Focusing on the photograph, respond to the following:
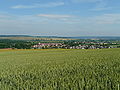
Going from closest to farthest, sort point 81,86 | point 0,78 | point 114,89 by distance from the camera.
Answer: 1. point 114,89
2. point 81,86
3. point 0,78

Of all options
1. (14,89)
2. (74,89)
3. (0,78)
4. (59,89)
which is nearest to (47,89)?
(59,89)

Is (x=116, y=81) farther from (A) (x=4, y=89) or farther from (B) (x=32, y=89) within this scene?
(A) (x=4, y=89)

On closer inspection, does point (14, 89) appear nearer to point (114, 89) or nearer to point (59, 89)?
point (59, 89)

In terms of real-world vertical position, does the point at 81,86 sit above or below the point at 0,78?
above

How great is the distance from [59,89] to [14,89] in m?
2.01

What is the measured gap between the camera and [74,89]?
6.37 meters

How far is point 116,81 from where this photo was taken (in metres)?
7.08

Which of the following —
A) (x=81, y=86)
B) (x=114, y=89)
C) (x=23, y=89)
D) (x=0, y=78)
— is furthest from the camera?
(x=0, y=78)

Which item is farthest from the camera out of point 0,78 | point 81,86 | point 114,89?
point 0,78

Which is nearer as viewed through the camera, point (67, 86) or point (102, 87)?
point (102, 87)

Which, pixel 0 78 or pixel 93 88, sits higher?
pixel 93 88

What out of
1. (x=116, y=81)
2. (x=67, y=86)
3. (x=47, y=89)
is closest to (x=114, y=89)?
(x=116, y=81)

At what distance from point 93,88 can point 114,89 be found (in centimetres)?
71

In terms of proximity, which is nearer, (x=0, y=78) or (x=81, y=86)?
(x=81, y=86)
